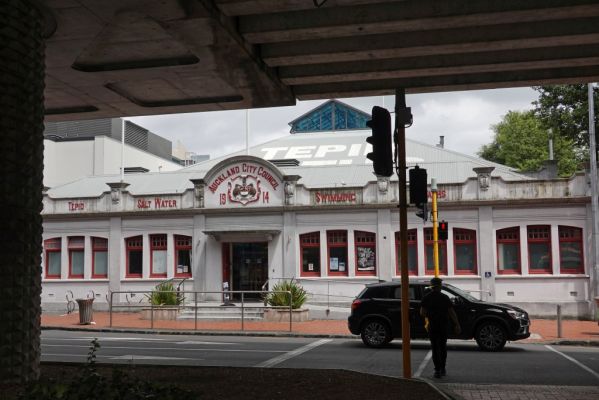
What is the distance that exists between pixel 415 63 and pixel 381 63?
28.2 inches

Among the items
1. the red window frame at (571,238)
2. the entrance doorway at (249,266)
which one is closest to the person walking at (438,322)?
the red window frame at (571,238)

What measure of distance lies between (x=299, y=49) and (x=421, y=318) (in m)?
7.84

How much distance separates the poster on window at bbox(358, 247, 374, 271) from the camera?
1171 inches

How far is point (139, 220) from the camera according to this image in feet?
106

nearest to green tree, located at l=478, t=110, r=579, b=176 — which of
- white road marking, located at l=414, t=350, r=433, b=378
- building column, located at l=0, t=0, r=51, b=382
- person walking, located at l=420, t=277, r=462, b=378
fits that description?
white road marking, located at l=414, t=350, r=433, b=378

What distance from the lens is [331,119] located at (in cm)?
4841

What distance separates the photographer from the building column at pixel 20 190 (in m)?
8.27

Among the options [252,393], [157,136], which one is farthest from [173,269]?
[157,136]

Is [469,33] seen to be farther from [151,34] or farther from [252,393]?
[252,393]

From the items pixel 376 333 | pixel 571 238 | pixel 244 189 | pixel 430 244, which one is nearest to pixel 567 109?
pixel 571 238

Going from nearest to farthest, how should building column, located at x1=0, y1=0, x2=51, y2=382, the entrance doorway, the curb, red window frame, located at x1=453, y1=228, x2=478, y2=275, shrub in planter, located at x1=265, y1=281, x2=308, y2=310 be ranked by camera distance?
building column, located at x1=0, y1=0, x2=51, y2=382 < the curb < shrub in planter, located at x1=265, y1=281, x2=308, y2=310 < red window frame, located at x1=453, y1=228, x2=478, y2=275 < the entrance doorway

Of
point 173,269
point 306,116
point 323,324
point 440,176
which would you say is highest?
point 306,116

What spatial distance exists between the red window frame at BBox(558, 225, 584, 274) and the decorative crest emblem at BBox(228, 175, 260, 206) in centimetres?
1300

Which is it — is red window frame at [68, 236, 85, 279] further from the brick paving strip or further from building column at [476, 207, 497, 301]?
the brick paving strip
